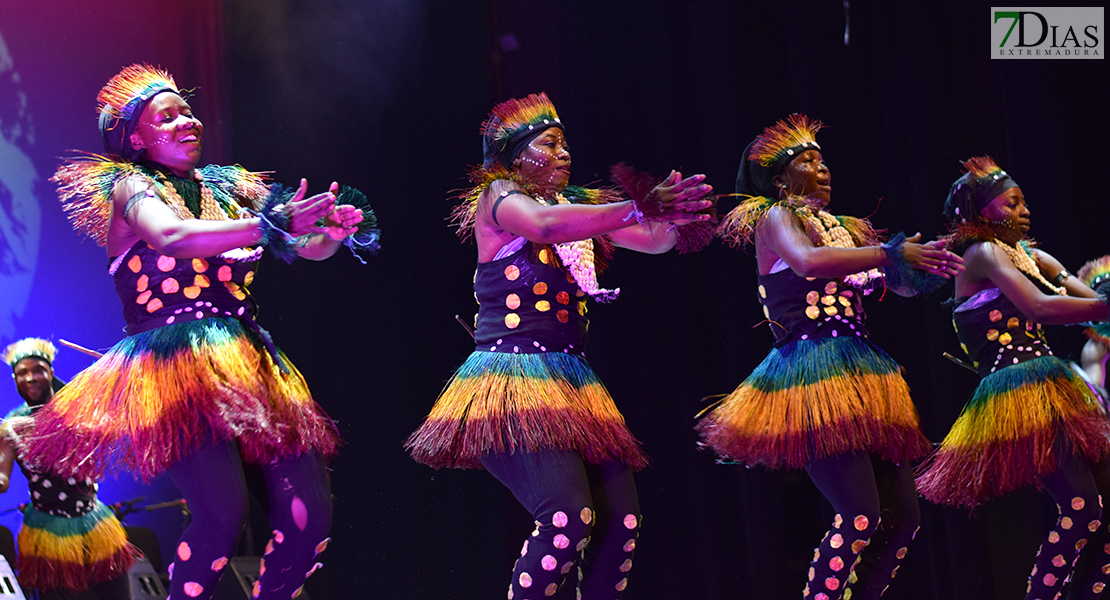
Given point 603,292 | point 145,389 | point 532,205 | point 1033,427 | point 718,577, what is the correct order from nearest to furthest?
point 145,389 → point 532,205 → point 603,292 → point 1033,427 → point 718,577

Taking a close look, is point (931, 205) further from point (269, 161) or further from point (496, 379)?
point (269, 161)

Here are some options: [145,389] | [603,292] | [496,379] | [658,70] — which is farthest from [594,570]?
[658,70]

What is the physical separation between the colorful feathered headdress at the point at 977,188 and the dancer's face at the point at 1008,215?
0.02 m

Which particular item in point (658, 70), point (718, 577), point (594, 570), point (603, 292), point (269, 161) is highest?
point (658, 70)

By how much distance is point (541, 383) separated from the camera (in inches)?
98.3

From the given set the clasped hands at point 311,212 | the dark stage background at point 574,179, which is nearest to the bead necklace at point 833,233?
the dark stage background at point 574,179

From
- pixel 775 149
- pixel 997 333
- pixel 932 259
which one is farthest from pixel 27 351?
pixel 997 333

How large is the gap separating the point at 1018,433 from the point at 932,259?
840 millimetres

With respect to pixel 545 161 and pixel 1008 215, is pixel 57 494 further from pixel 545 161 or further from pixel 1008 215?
pixel 1008 215

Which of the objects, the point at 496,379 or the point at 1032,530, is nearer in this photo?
the point at 496,379

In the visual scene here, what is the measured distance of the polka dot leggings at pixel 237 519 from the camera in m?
2.18

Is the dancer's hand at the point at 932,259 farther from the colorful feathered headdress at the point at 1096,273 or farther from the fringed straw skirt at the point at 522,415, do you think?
the colorful feathered headdress at the point at 1096,273

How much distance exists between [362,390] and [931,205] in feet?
8.18

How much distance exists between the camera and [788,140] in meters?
3.20
